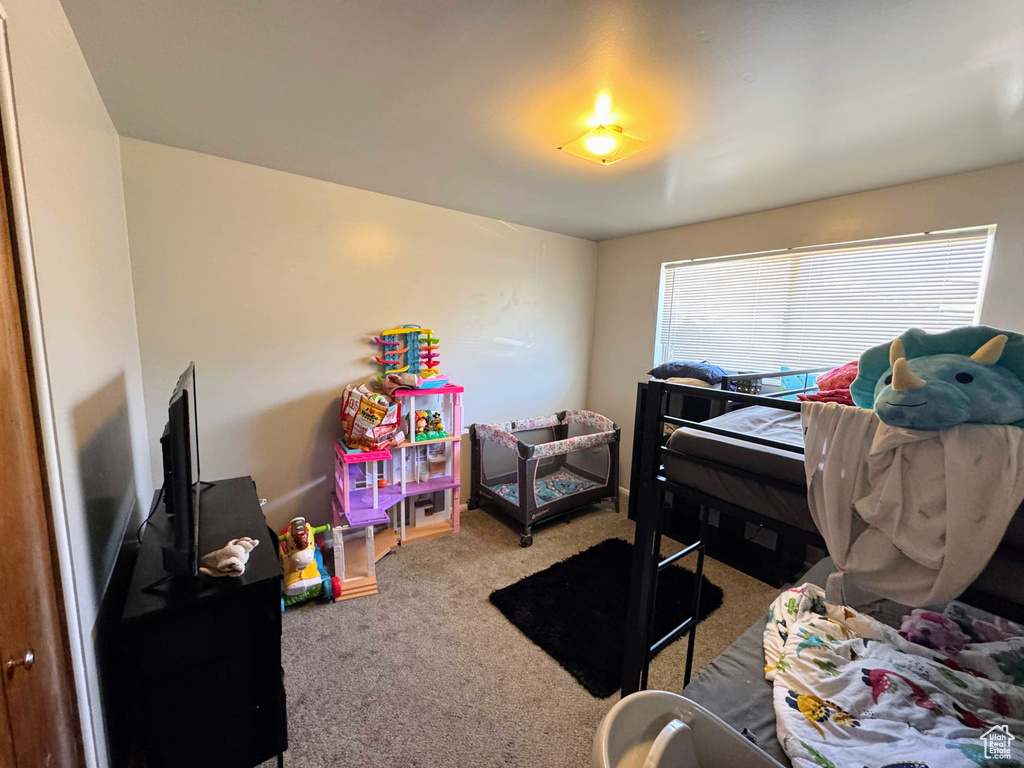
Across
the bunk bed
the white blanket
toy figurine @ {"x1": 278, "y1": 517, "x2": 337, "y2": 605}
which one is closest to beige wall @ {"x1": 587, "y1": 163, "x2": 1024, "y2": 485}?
the bunk bed

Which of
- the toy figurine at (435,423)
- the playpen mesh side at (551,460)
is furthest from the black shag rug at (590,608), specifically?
the toy figurine at (435,423)

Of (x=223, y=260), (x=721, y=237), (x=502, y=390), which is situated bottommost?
(x=502, y=390)

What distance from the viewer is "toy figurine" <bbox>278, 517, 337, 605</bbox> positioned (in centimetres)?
211

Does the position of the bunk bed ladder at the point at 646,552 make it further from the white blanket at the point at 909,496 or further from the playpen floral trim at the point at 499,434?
the playpen floral trim at the point at 499,434

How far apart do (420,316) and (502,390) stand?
94cm

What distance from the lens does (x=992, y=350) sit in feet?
2.65

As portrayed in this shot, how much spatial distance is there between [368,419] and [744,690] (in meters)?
2.05

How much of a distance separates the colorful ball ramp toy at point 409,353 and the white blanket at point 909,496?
2171 millimetres

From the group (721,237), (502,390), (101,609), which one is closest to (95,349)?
(101,609)

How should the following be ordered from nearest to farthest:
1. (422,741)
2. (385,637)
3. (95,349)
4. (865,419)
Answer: (865,419), (95,349), (422,741), (385,637)

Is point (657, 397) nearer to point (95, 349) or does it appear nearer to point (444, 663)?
point (444, 663)

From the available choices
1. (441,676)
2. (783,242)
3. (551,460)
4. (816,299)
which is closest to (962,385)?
(441,676)

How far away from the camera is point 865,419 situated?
0.92m

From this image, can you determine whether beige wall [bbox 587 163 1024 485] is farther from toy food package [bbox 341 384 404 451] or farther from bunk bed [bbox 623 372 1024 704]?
toy food package [bbox 341 384 404 451]
